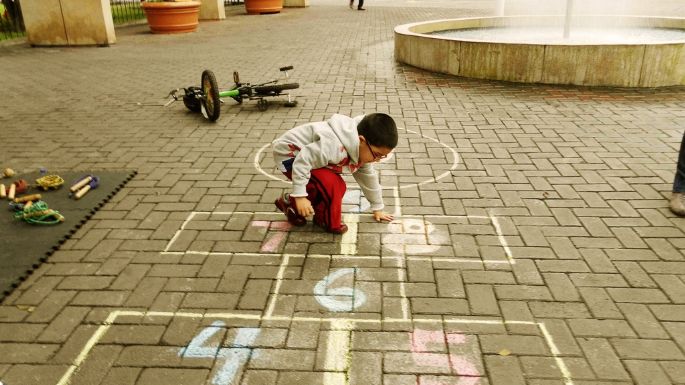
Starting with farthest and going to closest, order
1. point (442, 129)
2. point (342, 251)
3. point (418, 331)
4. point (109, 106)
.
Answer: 1. point (109, 106)
2. point (442, 129)
3. point (342, 251)
4. point (418, 331)

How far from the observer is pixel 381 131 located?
362 centimetres

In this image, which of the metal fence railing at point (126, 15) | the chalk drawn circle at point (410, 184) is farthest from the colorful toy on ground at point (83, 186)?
the metal fence railing at point (126, 15)

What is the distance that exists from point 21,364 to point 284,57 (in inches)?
381

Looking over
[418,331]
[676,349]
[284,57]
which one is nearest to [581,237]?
[676,349]

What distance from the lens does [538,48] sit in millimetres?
8406

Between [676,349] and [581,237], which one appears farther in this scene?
[581,237]

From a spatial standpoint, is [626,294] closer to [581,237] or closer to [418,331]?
[581,237]

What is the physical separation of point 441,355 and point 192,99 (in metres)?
5.63

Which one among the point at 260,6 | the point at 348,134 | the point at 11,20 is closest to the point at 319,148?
the point at 348,134

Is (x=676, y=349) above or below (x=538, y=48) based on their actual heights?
below

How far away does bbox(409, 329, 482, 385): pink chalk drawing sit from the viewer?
2689mm

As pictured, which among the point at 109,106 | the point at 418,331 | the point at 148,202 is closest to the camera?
the point at 418,331

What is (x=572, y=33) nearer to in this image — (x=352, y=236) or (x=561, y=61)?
(x=561, y=61)

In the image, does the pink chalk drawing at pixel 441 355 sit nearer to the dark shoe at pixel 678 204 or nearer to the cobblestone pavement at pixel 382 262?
the cobblestone pavement at pixel 382 262
